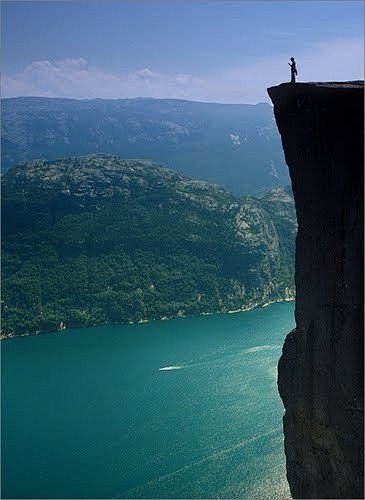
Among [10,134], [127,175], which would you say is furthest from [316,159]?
[10,134]

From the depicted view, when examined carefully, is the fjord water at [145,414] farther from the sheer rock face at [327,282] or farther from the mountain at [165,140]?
the mountain at [165,140]

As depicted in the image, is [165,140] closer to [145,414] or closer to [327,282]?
[145,414]

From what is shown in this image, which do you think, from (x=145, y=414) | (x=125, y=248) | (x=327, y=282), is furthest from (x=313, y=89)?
(x=125, y=248)

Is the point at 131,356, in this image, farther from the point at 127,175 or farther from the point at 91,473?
the point at 127,175

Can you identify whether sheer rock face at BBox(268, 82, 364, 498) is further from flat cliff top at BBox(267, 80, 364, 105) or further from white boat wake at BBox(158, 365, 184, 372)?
white boat wake at BBox(158, 365, 184, 372)

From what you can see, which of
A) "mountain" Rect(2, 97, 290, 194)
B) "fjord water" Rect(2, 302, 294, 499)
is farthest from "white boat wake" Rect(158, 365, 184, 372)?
"mountain" Rect(2, 97, 290, 194)
